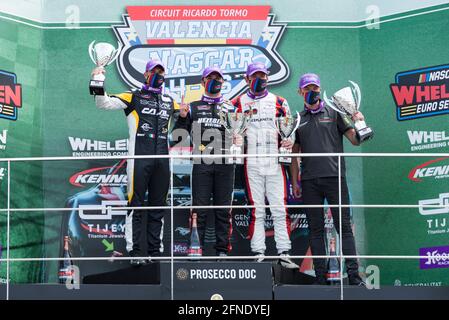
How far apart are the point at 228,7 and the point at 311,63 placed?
101cm

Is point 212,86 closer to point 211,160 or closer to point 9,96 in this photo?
point 211,160

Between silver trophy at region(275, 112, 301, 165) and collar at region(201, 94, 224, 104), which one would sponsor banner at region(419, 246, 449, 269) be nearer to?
silver trophy at region(275, 112, 301, 165)

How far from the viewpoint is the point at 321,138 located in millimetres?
9359

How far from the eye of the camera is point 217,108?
382 inches

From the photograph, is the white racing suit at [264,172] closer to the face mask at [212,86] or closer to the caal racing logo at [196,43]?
the face mask at [212,86]

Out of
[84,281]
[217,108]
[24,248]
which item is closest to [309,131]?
[217,108]

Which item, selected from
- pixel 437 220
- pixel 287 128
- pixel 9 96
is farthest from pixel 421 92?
pixel 9 96

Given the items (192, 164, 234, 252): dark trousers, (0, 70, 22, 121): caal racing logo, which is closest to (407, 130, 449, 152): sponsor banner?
(192, 164, 234, 252): dark trousers

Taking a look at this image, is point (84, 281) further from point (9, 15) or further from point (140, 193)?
point (9, 15)

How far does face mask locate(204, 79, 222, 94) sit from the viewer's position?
9.68 m

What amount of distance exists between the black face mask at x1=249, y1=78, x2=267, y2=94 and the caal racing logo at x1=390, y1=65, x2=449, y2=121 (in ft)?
5.92

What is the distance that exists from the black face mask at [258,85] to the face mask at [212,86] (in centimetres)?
29

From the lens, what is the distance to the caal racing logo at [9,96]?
10906 mm
